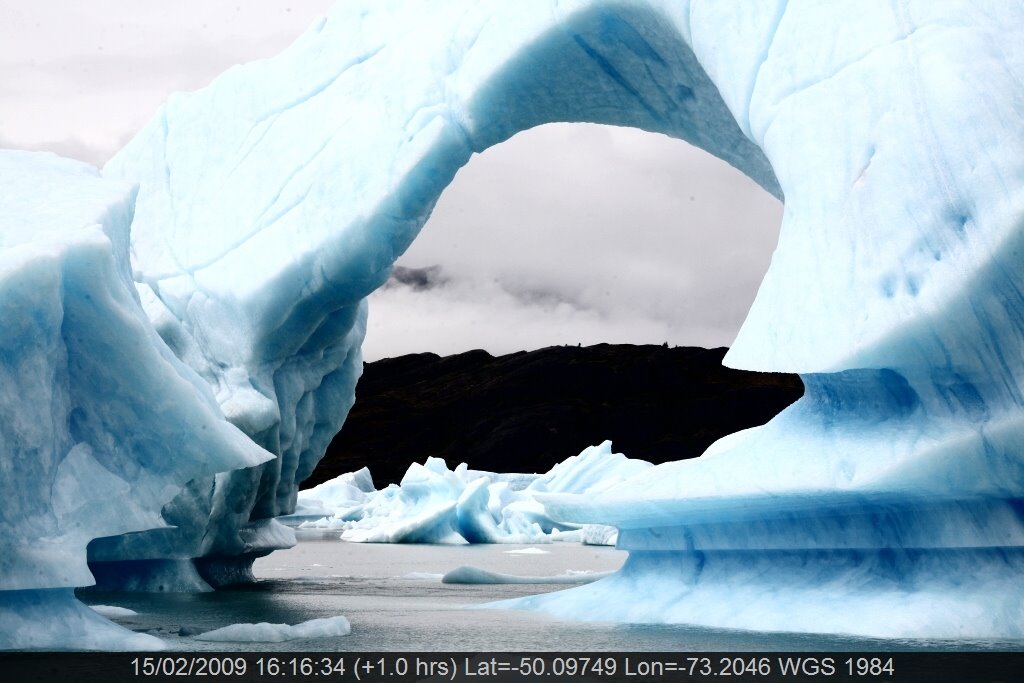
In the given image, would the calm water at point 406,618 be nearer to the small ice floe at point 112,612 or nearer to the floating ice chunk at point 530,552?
the small ice floe at point 112,612

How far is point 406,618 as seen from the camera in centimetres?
686

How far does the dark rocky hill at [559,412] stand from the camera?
58.2 meters

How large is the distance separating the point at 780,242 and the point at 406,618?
3.10 m

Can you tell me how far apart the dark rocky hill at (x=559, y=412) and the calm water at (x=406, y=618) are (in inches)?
1776

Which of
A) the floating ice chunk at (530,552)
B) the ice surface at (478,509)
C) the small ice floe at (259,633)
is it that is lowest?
the small ice floe at (259,633)

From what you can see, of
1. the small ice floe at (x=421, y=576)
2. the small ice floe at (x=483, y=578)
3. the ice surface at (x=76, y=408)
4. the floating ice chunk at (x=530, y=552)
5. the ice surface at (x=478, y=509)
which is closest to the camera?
the ice surface at (x=76, y=408)

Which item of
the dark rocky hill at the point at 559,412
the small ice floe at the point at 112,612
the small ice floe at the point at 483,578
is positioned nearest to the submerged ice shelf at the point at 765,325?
the small ice floe at the point at 112,612

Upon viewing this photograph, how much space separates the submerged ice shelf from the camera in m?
5.50

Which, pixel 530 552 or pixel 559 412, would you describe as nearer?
pixel 530 552

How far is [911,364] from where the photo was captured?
584 centimetres

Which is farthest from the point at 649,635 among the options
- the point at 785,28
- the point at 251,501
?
the point at 251,501

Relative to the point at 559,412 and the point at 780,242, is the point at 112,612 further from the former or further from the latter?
the point at 559,412

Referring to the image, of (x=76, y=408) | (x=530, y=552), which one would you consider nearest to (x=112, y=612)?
(x=76, y=408)

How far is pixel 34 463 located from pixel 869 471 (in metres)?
4.01
